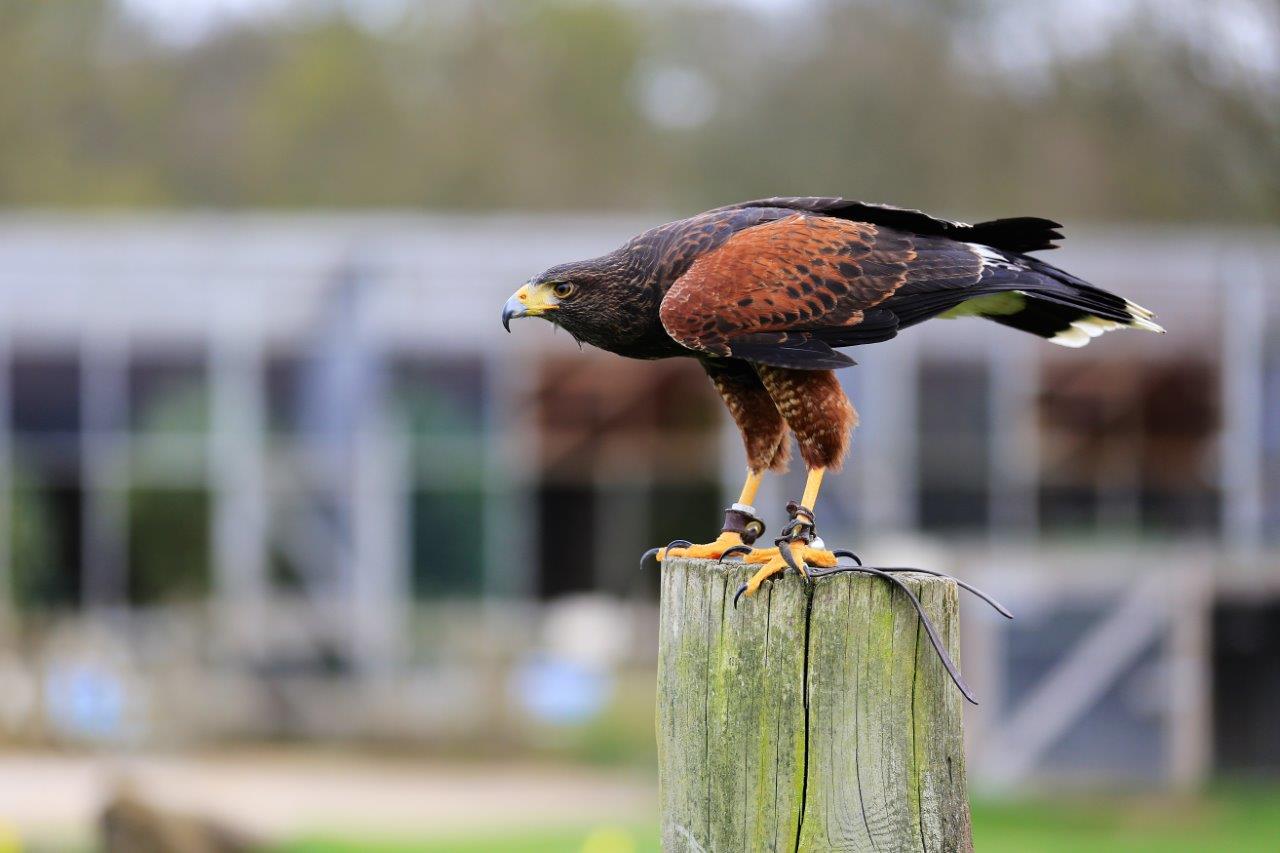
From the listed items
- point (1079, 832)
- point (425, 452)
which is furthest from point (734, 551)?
point (425, 452)

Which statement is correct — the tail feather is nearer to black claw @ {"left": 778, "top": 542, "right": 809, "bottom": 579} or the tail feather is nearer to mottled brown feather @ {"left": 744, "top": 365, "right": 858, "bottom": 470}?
mottled brown feather @ {"left": 744, "top": 365, "right": 858, "bottom": 470}

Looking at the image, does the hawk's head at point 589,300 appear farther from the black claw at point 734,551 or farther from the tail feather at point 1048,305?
the tail feather at point 1048,305

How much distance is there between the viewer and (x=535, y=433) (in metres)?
20.2

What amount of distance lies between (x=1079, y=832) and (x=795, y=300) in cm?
912

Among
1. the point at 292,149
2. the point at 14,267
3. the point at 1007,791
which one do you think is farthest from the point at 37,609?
the point at 292,149

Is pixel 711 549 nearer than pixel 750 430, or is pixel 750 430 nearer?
pixel 711 549

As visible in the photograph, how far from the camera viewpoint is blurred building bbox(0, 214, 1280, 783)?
1631cm

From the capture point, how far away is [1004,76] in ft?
91.7

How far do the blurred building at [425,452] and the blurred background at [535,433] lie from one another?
6cm

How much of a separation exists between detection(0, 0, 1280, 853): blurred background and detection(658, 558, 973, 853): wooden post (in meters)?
5.43

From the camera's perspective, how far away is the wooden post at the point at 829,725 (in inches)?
105

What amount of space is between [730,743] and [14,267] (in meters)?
18.4

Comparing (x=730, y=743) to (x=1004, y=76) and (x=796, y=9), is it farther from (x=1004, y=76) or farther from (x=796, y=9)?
(x=796, y=9)

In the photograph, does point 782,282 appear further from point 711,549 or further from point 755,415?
point 711,549
